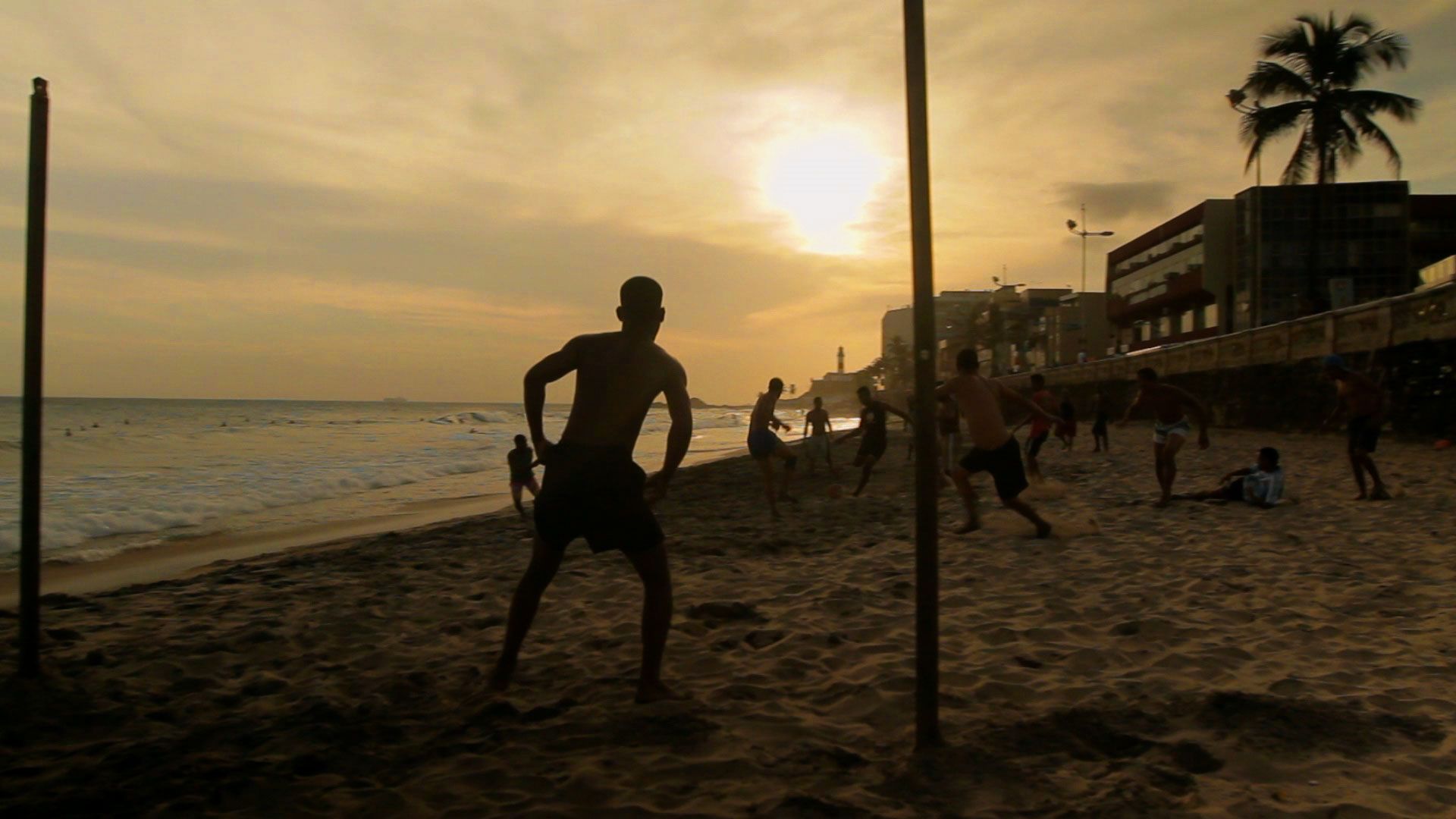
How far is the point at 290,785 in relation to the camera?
116 inches

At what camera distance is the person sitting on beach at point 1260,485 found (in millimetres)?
9055

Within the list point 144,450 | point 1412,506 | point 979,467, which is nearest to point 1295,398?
point 1412,506

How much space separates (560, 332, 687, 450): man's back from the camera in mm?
3564

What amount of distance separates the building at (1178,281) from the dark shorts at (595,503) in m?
53.0

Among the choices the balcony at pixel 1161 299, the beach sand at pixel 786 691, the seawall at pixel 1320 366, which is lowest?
the beach sand at pixel 786 691

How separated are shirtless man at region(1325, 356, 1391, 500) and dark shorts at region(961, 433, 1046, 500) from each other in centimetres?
421

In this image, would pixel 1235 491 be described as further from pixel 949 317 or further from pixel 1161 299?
pixel 949 317

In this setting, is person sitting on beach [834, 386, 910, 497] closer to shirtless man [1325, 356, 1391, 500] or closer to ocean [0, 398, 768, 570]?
shirtless man [1325, 356, 1391, 500]

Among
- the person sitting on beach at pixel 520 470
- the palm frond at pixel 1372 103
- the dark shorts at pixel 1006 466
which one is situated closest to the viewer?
the dark shorts at pixel 1006 466

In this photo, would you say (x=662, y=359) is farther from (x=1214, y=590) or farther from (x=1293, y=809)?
(x=1214, y=590)

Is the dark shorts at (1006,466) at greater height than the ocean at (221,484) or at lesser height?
greater

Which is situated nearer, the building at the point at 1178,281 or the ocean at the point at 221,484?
the ocean at the point at 221,484

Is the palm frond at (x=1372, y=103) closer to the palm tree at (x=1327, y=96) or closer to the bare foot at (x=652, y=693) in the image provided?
the palm tree at (x=1327, y=96)

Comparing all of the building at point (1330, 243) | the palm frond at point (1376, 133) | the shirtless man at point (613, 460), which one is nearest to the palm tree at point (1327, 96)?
the palm frond at point (1376, 133)
